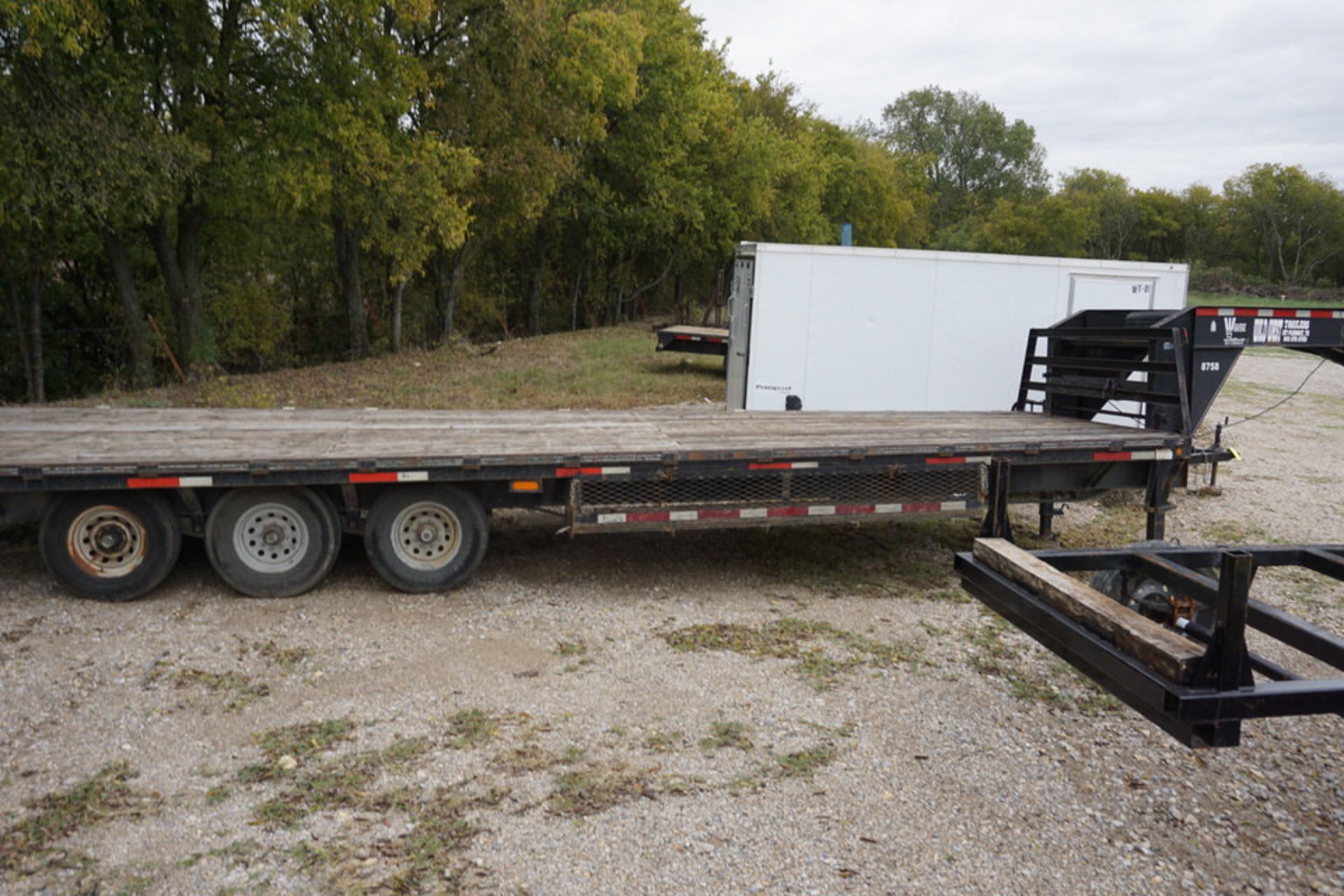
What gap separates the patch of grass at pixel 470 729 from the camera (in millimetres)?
4906

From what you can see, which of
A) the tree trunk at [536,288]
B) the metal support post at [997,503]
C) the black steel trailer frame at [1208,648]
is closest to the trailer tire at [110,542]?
the black steel trailer frame at [1208,648]

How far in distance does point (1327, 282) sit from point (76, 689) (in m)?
90.0

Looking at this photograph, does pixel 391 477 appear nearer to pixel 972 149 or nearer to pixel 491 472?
pixel 491 472

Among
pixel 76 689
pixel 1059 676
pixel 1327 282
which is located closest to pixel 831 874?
pixel 1059 676

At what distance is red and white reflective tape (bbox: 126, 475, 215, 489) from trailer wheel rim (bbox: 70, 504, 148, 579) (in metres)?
0.33

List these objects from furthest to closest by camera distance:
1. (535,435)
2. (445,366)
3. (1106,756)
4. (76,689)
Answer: (445,366) → (535,435) → (76,689) → (1106,756)

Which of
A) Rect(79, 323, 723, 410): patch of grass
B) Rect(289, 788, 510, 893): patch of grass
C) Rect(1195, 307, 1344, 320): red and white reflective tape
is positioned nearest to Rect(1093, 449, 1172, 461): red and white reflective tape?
Rect(1195, 307, 1344, 320): red and white reflective tape

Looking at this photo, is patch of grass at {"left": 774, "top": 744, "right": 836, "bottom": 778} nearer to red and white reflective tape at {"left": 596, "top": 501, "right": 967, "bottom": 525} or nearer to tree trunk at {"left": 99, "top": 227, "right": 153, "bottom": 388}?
red and white reflective tape at {"left": 596, "top": 501, "right": 967, "bottom": 525}

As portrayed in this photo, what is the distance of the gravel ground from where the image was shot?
154 inches

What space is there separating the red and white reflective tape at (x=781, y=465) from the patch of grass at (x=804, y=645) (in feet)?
3.67

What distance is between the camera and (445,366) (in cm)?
2270

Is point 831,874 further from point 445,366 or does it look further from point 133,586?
point 445,366

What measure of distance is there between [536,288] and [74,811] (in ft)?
105

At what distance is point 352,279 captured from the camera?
2400 centimetres
